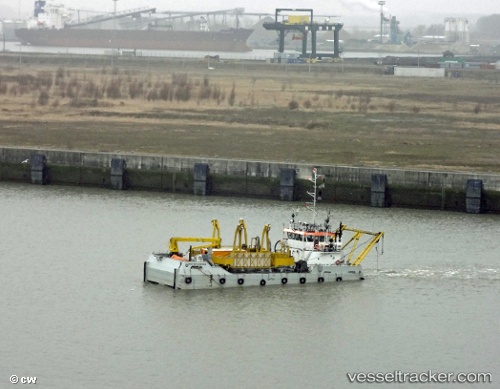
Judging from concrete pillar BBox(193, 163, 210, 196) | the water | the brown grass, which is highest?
the brown grass

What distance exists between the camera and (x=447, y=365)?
37.6 m

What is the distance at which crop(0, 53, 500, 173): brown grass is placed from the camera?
76.4 m

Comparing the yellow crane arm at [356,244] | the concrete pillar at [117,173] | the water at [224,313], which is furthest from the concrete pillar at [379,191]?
the concrete pillar at [117,173]

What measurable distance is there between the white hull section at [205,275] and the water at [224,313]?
392 millimetres

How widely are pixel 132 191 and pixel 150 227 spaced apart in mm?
10823

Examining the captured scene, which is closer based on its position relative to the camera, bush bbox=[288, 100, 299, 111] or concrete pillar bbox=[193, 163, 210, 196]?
concrete pillar bbox=[193, 163, 210, 196]

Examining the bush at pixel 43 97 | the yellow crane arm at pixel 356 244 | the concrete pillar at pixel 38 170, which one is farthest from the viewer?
the bush at pixel 43 97

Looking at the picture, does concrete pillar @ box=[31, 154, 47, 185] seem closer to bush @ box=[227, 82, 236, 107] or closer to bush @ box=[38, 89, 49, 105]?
bush @ box=[38, 89, 49, 105]

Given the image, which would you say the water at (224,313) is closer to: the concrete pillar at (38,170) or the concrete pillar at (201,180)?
the concrete pillar at (201,180)

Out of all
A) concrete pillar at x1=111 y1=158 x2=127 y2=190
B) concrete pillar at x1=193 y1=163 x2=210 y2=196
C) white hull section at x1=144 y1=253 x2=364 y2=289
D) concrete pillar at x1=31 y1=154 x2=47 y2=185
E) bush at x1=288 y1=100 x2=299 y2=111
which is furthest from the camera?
bush at x1=288 y1=100 x2=299 y2=111

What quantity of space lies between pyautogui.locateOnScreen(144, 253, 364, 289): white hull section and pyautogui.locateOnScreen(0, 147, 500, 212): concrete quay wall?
1723cm

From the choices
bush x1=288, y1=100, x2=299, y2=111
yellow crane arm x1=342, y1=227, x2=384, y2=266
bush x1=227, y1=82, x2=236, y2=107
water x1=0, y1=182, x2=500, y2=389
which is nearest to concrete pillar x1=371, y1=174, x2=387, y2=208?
water x1=0, y1=182, x2=500, y2=389

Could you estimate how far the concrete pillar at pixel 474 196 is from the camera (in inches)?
2436

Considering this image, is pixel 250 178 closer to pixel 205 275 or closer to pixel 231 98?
pixel 205 275
